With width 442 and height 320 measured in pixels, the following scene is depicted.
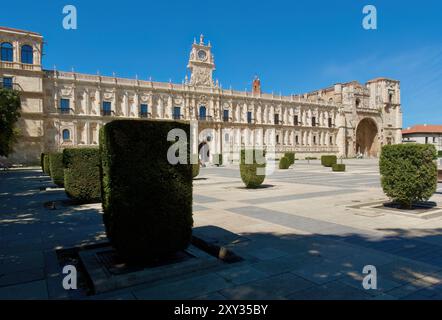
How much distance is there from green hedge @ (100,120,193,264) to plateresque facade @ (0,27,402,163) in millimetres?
38940

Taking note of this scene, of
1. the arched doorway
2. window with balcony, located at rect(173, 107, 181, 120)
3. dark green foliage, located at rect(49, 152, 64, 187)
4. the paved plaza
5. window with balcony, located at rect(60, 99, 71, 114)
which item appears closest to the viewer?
the paved plaza

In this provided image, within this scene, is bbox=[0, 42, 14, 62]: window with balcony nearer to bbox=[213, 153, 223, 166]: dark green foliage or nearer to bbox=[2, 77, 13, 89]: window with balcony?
bbox=[2, 77, 13, 89]: window with balcony

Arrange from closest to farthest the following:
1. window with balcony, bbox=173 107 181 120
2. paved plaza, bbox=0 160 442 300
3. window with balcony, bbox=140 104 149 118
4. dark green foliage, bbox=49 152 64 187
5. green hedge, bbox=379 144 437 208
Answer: paved plaza, bbox=0 160 442 300 → green hedge, bbox=379 144 437 208 → dark green foliage, bbox=49 152 64 187 → window with balcony, bbox=140 104 149 118 → window with balcony, bbox=173 107 181 120

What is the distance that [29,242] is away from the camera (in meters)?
5.94

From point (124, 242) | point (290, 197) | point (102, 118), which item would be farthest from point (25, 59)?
point (124, 242)

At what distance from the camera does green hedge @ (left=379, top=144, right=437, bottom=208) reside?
8.22 meters

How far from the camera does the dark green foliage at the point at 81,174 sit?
1028 centimetres

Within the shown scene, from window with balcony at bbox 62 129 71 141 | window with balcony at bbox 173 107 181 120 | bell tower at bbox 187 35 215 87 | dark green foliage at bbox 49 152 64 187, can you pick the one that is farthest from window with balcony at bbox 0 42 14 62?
dark green foliage at bbox 49 152 64 187

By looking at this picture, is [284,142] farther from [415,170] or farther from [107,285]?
[107,285]

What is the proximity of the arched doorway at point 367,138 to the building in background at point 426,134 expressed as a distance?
1003 centimetres

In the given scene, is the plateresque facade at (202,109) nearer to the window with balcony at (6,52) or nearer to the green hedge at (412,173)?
the window with balcony at (6,52)

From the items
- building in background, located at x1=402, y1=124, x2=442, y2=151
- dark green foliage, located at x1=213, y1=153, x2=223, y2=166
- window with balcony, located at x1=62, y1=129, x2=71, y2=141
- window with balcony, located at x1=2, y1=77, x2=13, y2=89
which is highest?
window with balcony, located at x1=2, y1=77, x2=13, y2=89

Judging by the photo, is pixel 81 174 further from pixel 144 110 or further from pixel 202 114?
pixel 202 114
